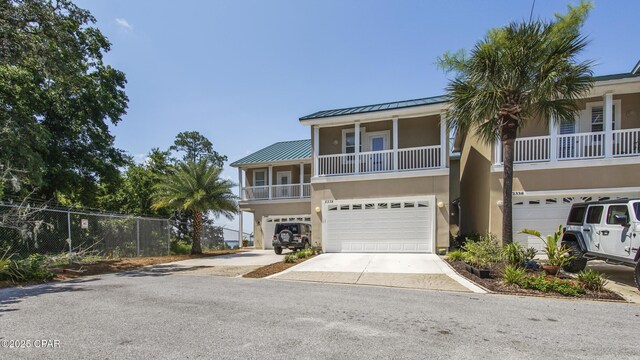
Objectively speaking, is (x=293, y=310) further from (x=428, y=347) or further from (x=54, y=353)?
(x=54, y=353)

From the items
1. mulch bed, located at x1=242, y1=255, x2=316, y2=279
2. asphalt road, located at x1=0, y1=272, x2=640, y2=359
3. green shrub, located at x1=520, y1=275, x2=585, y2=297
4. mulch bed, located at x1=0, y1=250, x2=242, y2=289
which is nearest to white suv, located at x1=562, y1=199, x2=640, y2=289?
green shrub, located at x1=520, y1=275, x2=585, y2=297

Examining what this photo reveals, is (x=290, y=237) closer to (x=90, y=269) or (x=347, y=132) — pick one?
(x=347, y=132)

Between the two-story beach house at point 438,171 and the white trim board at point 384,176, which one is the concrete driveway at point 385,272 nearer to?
the two-story beach house at point 438,171

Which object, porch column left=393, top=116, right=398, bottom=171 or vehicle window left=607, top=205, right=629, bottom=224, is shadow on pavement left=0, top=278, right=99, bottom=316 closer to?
porch column left=393, top=116, right=398, bottom=171

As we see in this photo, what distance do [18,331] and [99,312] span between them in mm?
1123

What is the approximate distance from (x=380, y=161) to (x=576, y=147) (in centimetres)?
797

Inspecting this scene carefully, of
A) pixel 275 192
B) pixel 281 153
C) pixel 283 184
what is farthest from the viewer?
pixel 281 153

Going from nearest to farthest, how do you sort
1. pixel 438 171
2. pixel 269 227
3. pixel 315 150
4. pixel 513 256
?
pixel 513 256 → pixel 438 171 → pixel 315 150 → pixel 269 227

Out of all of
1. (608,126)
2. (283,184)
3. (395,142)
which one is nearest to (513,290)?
(395,142)

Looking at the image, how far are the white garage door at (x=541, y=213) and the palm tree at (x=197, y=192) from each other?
14.1m

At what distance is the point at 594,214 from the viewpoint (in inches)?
364

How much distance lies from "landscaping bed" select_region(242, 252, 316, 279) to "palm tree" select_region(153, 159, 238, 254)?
6.59 metres

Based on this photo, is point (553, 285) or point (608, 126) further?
point (608, 126)

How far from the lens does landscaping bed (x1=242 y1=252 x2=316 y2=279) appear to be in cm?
1040
